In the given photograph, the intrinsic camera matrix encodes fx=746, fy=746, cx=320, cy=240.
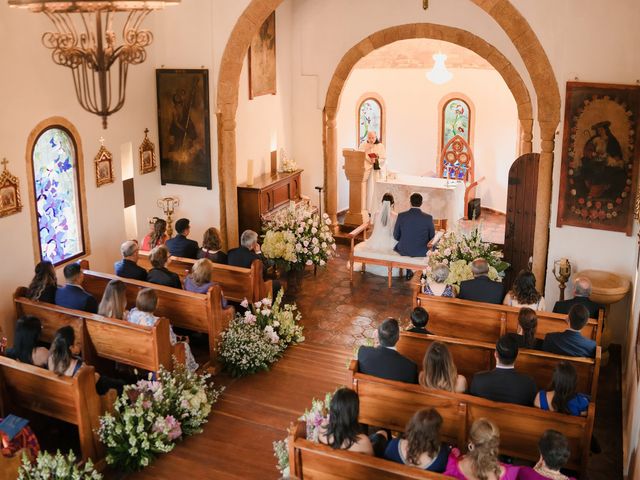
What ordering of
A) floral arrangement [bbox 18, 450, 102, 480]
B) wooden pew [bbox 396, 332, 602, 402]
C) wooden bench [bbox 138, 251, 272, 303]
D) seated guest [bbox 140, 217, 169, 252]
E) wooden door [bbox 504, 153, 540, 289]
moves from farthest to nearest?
wooden door [bbox 504, 153, 540, 289] → seated guest [bbox 140, 217, 169, 252] → wooden bench [bbox 138, 251, 272, 303] → wooden pew [bbox 396, 332, 602, 402] → floral arrangement [bbox 18, 450, 102, 480]

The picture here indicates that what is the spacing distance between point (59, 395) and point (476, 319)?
13.9ft

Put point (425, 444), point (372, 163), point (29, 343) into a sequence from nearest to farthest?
point (425, 444)
point (29, 343)
point (372, 163)

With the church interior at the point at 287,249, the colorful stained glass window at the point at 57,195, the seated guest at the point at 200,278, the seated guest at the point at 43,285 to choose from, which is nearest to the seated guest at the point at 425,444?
the church interior at the point at 287,249

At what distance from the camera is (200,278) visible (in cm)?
834

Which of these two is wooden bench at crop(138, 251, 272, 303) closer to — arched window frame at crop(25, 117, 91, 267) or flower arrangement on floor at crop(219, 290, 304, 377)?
flower arrangement on floor at crop(219, 290, 304, 377)

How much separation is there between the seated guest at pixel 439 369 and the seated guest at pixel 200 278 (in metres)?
3.22

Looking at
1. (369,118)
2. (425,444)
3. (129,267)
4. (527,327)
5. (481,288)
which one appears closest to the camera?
(425,444)

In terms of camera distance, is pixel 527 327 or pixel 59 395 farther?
pixel 527 327

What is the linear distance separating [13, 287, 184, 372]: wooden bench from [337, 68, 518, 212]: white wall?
927 cm

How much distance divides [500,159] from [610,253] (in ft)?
25.5

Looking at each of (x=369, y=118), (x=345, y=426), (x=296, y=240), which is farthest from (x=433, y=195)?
(x=345, y=426)

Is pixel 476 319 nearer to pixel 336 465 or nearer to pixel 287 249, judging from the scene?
pixel 336 465

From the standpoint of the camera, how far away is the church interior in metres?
6.00

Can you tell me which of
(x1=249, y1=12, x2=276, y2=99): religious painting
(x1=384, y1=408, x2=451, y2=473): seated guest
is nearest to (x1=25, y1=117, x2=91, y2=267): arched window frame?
(x1=249, y1=12, x2=276, y2=99): religious painting
